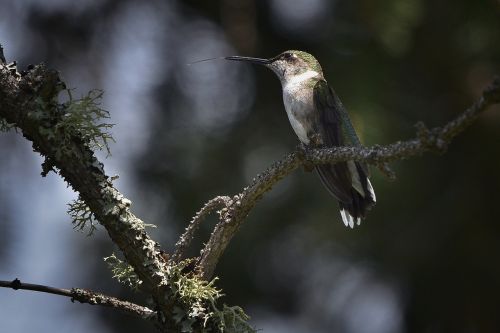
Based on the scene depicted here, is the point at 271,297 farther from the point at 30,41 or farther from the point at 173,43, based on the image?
the point at 30,41

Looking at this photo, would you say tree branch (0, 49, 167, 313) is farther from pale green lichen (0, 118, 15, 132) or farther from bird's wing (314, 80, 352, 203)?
bird's wing (314, 80, 352, 203)

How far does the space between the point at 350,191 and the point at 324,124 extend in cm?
52

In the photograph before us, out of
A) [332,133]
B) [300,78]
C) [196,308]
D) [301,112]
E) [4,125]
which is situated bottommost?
[196,308]

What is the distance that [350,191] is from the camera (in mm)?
3912

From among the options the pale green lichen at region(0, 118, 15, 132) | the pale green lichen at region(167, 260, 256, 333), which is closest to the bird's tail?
the pale green lichen at region(167, 260, 256, 333)

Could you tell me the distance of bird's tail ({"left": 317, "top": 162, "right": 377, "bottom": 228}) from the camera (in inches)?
153

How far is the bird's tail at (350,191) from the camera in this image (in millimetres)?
3880

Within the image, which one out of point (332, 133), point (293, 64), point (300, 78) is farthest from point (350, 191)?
point (293, 64)

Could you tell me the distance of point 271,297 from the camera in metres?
6.27

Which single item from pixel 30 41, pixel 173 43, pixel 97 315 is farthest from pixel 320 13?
pixel 97 315

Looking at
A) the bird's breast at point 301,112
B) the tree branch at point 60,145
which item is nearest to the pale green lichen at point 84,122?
the tree branch at point 60,145

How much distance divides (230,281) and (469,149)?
196 centimetres

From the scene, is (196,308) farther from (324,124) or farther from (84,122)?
(324,124)

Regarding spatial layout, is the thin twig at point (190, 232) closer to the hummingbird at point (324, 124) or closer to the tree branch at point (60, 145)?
the tree branch at point (60, 145)
